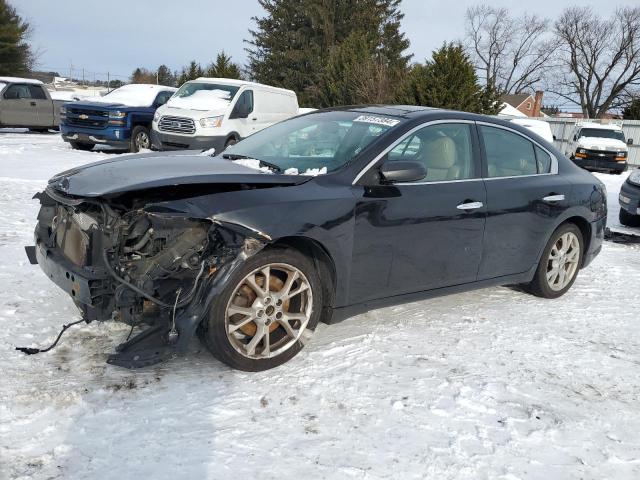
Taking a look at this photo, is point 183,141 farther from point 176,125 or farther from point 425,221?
point 425,221

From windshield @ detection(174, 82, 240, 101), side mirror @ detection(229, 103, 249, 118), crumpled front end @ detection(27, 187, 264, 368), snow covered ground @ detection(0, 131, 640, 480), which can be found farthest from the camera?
windshield @ detection(174, 82, 240, 101)

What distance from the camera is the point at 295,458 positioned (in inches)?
107

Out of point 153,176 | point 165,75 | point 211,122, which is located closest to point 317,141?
point 153,176

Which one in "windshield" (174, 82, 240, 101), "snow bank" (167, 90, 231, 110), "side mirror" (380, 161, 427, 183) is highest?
"windshield" (174, 82, 240, 101)

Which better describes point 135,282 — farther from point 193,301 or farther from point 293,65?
point 293,65

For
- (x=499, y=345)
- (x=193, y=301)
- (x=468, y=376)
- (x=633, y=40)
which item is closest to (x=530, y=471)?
(x=468, y=376)

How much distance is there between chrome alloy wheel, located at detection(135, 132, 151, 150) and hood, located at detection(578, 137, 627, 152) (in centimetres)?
1555

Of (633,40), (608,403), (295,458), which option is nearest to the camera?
(295,458)

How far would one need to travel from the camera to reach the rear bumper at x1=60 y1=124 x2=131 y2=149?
1385cm

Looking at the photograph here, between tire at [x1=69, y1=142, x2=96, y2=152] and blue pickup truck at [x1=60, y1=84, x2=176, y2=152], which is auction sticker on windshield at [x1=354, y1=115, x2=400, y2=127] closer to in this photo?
blue pickup truck at [x1=60, y1=84, x2=176, y2=152]

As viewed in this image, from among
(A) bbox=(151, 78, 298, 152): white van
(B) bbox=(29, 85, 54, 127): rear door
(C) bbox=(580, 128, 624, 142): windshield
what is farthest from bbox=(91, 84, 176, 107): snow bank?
(C) bbox=(580, 128, 624, 142): windshield

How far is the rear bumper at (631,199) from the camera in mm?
9156

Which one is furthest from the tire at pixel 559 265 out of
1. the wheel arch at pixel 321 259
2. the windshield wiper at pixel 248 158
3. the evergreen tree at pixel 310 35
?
the evergreen tree at pixel 310 35

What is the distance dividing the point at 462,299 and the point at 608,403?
1813mm
